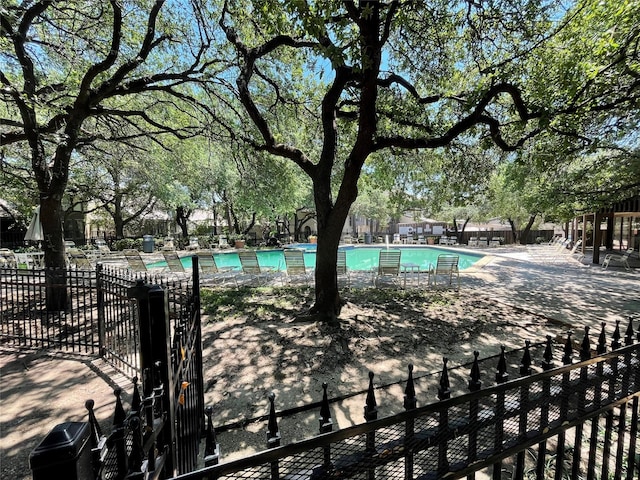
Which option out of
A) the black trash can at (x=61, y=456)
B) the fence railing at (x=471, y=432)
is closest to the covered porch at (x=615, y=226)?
the fence railing at (x=471, y=432)

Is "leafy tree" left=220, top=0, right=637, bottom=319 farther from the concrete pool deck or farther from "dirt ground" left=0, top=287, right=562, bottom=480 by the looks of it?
the concrete pool deck

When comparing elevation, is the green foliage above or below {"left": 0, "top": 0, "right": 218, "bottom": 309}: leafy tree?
below

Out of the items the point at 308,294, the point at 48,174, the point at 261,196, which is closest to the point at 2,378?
the point at 48,174

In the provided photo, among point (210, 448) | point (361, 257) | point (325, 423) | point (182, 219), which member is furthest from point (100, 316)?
point (182, 219)

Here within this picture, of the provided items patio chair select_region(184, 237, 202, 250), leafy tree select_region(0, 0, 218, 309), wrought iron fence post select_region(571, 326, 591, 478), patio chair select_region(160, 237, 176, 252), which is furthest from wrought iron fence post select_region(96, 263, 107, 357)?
patio chair select_region(184, 237, 202, 250)

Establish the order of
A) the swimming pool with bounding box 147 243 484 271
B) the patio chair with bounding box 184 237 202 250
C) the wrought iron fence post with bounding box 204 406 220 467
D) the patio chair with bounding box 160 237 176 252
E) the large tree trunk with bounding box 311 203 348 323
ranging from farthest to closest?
the patio chair with bounding box 184 237 202 250 < the patio chair with bounding box 160 237 176 252 < the swimming pool with bounding box 147 243 484 271 < the large tree trunk with bounding box 311 203 348 323 < the wrought iron fence post with bounding box 204 406 220 467

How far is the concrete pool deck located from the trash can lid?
103 inches

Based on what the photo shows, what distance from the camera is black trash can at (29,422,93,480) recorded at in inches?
30.6

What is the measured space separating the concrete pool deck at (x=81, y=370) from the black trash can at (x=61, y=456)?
8.55 ft

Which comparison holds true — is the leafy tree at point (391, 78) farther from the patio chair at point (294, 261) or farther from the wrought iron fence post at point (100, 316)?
the wrought iron fence post at point (100, 316)

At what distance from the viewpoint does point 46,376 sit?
4.12 m

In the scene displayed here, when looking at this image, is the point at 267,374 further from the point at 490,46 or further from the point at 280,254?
the point at 280,254

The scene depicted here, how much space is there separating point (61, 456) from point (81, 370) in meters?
4.73

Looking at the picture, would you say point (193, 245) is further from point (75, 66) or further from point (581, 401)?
point (581, 401)
